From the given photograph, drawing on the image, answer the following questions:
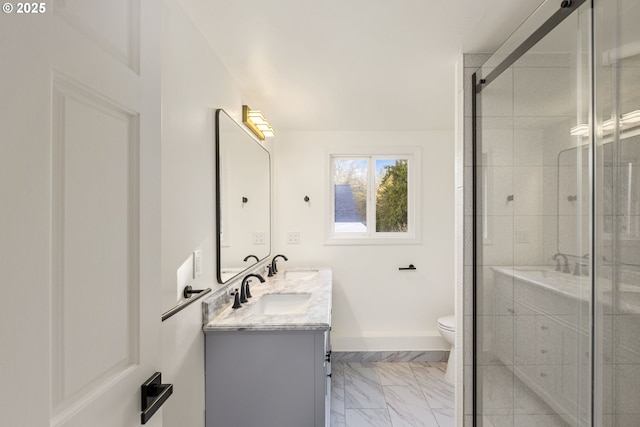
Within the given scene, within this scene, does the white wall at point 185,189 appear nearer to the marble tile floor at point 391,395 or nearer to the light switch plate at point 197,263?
the light switch plate at point 197,263

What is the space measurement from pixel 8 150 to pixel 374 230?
3.00 meters

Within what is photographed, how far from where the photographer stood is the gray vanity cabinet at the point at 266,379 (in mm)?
1474

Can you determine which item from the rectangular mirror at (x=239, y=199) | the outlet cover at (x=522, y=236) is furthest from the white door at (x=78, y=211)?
the outlet cover at (x=522, y=236)

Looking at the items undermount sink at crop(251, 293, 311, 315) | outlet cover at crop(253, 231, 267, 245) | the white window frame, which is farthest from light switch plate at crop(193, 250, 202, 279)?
the white window frame

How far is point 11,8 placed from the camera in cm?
44

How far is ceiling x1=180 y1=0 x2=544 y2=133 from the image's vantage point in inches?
51.0

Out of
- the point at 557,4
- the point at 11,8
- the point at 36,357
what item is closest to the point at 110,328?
the point at 36,357

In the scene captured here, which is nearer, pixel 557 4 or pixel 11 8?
pixel 11 8

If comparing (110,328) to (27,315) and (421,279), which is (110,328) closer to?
(27,315)

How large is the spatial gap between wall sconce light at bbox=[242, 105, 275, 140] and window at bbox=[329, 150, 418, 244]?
37.2 inches

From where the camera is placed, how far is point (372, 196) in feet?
10.7

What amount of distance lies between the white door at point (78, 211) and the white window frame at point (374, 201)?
2439 millimetres

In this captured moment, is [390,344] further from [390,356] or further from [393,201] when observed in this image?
[393,201]

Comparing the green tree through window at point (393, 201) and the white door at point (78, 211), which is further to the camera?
the green tree through window at point (393, 201)
